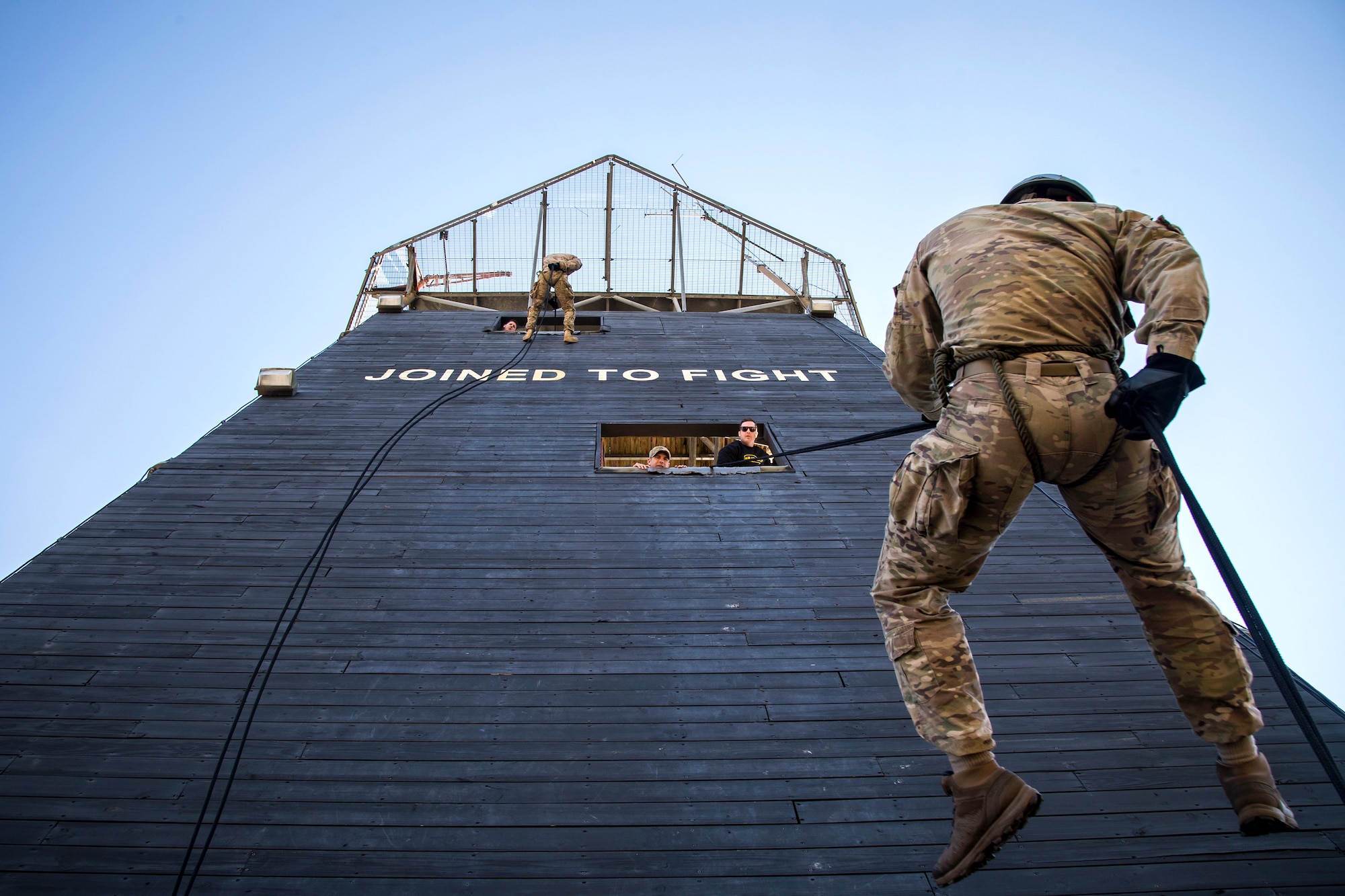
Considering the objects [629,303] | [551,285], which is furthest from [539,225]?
[551,285]

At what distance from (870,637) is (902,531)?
237cm

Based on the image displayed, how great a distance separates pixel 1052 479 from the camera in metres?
2.79

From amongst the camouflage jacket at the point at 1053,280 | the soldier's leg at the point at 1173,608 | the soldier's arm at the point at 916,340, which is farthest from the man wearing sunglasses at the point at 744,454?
the soldier's leg at the point at 1173,608

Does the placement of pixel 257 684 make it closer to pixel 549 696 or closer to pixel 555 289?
pixel 549 696

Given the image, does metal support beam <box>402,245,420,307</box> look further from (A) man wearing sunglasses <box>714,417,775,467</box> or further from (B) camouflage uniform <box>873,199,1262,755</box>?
(B) camouflage uniform <box>873,199,1262,755</box>

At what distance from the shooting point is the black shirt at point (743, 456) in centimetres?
804

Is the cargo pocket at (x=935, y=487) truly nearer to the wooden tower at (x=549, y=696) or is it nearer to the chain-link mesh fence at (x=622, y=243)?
the wooden tower at (x=549, y=696)

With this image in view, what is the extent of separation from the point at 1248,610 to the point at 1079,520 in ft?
1.70

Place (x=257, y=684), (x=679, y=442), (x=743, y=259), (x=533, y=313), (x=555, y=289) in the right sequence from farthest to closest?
(x=743, y=259)
(x=679, y=442)
(x=555, y=289)
(x=533, y=313)
(x=257, y=684)

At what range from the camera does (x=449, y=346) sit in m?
12.3

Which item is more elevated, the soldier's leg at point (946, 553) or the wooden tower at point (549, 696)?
the soldier's leg at point (946, 553)

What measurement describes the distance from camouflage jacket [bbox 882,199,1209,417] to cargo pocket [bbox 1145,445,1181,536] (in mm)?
385

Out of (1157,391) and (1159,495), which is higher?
(1157,391)

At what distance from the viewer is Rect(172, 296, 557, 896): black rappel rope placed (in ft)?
11.2
